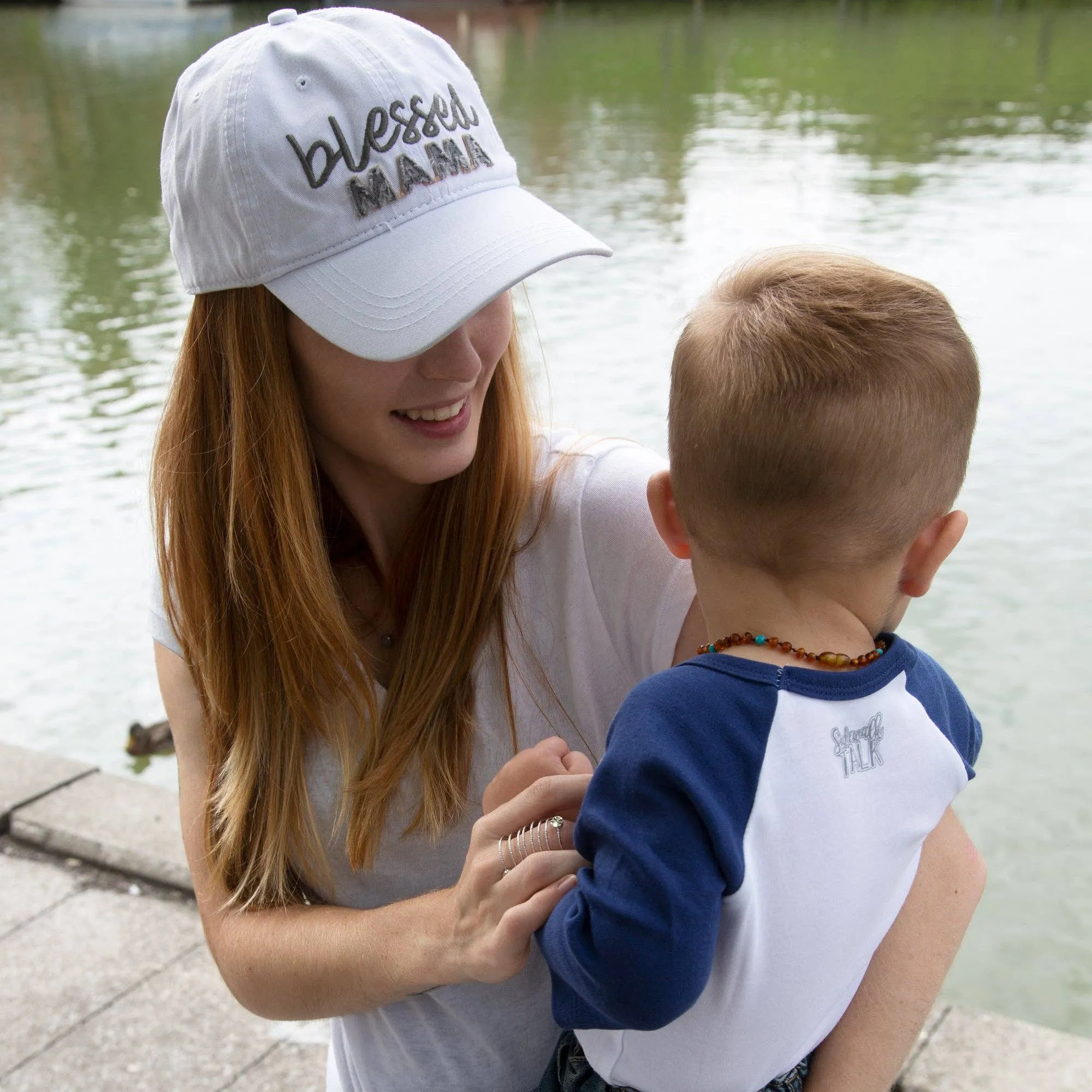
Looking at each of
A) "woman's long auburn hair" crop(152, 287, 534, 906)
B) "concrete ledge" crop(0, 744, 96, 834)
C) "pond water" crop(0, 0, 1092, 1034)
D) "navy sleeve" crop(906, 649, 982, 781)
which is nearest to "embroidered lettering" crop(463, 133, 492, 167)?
"woman's long auburn hair" crop(152, 287, 534, 906)

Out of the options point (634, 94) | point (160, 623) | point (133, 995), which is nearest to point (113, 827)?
point (133, 995)

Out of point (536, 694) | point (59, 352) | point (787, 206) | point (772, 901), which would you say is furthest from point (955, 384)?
point (787, 206)

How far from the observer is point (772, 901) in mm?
849

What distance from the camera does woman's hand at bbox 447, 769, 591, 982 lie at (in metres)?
0.89

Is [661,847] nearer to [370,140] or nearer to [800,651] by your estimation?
[800,651]

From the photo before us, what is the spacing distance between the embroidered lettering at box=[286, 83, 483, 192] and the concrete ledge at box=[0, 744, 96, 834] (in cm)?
213

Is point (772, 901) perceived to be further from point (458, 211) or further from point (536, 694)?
point (458, 211)

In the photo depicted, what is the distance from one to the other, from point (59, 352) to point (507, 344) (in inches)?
233

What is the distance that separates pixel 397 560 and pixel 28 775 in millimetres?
1955

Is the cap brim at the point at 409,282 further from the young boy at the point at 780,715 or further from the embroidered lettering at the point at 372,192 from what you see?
the young boy at the point at 780,715

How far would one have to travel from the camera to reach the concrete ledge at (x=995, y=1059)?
6.01 ft

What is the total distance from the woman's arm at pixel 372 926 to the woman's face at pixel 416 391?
0.28m

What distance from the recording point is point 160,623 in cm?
124

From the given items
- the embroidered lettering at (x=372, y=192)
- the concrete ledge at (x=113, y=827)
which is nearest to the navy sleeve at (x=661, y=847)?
the embroidered lettering at (x=372, y=192)
